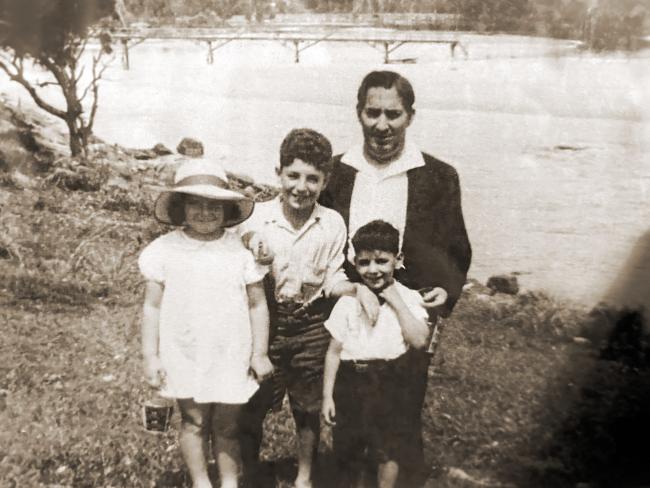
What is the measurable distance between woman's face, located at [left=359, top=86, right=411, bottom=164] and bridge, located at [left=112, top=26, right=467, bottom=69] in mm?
256

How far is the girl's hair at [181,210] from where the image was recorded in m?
2.73

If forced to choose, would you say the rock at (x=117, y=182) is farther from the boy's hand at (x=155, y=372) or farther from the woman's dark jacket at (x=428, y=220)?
the woman's dark jacket at (x=428, y=220)

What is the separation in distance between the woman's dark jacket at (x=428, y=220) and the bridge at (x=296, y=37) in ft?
1.67

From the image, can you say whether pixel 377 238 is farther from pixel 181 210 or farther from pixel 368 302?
pixel 181 210

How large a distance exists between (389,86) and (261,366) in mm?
1111

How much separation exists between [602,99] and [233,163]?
1.46 m

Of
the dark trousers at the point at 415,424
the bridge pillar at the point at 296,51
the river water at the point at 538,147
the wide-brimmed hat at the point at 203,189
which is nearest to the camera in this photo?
the wide-brimmed hat at the point at 203,189

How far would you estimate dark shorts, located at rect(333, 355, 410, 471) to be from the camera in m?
2.77

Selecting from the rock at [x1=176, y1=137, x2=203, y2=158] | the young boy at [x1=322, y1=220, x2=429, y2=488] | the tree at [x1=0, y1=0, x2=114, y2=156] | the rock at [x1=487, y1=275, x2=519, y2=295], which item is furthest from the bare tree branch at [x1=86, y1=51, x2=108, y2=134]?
the rock at [x1=487, y1=275, x2=519, y2=295]

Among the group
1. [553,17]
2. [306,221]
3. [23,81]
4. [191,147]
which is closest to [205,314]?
[306,221]

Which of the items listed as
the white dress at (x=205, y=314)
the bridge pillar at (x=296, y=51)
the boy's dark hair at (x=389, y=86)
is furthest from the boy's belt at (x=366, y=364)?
the bridge pillar at (x=296, y=51)

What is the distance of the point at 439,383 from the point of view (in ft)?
9.80

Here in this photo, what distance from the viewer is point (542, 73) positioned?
2.97m

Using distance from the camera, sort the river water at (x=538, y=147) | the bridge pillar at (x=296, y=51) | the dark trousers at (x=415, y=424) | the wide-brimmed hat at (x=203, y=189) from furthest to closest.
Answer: the bridge pillar at (x=296, y=51)
the river water at (x=538, y=147)
the dark trousers at (x=415, y=424)
the wide-brimmed hat at (x=203, y=189)
